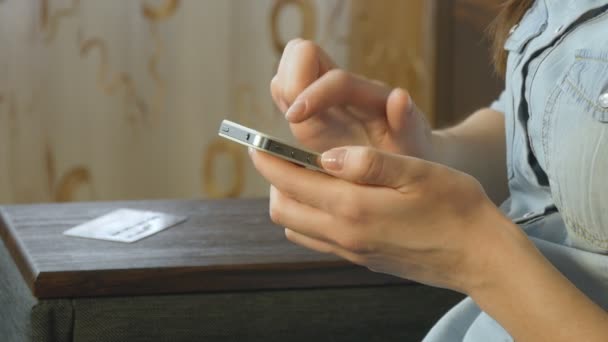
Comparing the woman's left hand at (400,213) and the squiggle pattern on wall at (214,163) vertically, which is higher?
the woman's left hand at (400,213)

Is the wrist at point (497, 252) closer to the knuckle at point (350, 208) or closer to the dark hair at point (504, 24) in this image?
the knuckle at point (350, 208)

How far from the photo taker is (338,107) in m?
0.74

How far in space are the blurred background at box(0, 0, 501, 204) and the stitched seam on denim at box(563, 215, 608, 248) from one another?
3.25ft

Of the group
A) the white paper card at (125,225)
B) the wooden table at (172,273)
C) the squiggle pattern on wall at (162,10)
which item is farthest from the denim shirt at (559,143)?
the squiggle pattern on wall at (162,10)

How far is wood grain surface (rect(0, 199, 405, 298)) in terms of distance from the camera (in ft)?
2.42

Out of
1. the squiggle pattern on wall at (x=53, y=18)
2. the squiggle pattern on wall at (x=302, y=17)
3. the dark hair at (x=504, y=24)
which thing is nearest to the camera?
the dark hair at (x=504, y=24)

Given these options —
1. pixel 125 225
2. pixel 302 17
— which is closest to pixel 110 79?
pixel 302 17

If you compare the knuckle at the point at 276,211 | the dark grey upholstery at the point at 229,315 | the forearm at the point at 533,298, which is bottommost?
the dark grey upholstery at the point at 229,315

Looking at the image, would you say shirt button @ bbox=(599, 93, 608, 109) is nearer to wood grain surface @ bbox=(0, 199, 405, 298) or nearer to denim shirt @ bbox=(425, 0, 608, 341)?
denim shirt @ bbox=(425, 0, 608, 341)

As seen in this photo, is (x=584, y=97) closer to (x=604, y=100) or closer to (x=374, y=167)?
(x=604, y=100)

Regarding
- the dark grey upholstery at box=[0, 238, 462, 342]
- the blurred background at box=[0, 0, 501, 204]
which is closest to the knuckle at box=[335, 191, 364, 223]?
the dark grey upholstery at box=[0, 238, 462, 342]

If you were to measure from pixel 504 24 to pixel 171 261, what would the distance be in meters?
0.37

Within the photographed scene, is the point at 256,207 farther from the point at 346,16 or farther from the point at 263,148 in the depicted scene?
the point at 346,16

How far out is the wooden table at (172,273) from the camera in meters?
0.74
